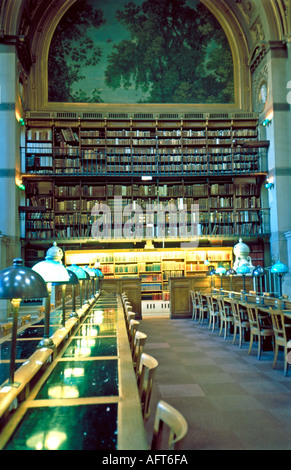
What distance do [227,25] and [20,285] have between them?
1305 centimetres

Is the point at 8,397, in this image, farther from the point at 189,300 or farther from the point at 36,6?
the point at 36,6

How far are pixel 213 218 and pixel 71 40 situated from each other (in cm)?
703

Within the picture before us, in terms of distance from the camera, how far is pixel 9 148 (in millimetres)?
9641

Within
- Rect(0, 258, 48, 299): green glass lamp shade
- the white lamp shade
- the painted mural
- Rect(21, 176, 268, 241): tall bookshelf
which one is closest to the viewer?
Rect(0, 258, 48, 299): green glass lamp shade

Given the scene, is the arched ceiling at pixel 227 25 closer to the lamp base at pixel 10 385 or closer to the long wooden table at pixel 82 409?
the long wooden table at pixel 82 409

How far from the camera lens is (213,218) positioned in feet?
36.6

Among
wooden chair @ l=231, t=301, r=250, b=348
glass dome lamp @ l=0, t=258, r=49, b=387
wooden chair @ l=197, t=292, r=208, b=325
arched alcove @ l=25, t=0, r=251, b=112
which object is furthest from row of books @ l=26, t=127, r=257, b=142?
glass dome lamp @ l=0, t=258, r=49, b=387

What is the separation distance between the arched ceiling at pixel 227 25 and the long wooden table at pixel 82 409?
9.86m

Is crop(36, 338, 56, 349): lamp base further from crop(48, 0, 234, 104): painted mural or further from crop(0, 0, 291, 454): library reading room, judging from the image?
crop(48, 0, 234, 104): painted mural

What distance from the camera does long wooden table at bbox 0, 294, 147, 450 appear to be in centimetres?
113

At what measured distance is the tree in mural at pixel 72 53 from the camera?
1176 centimetres

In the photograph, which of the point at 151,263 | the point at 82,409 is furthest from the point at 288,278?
the point at 82,409

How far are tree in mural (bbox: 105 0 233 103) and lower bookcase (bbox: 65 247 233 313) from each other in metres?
4.78

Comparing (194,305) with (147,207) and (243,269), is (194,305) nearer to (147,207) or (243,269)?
(147,207)
